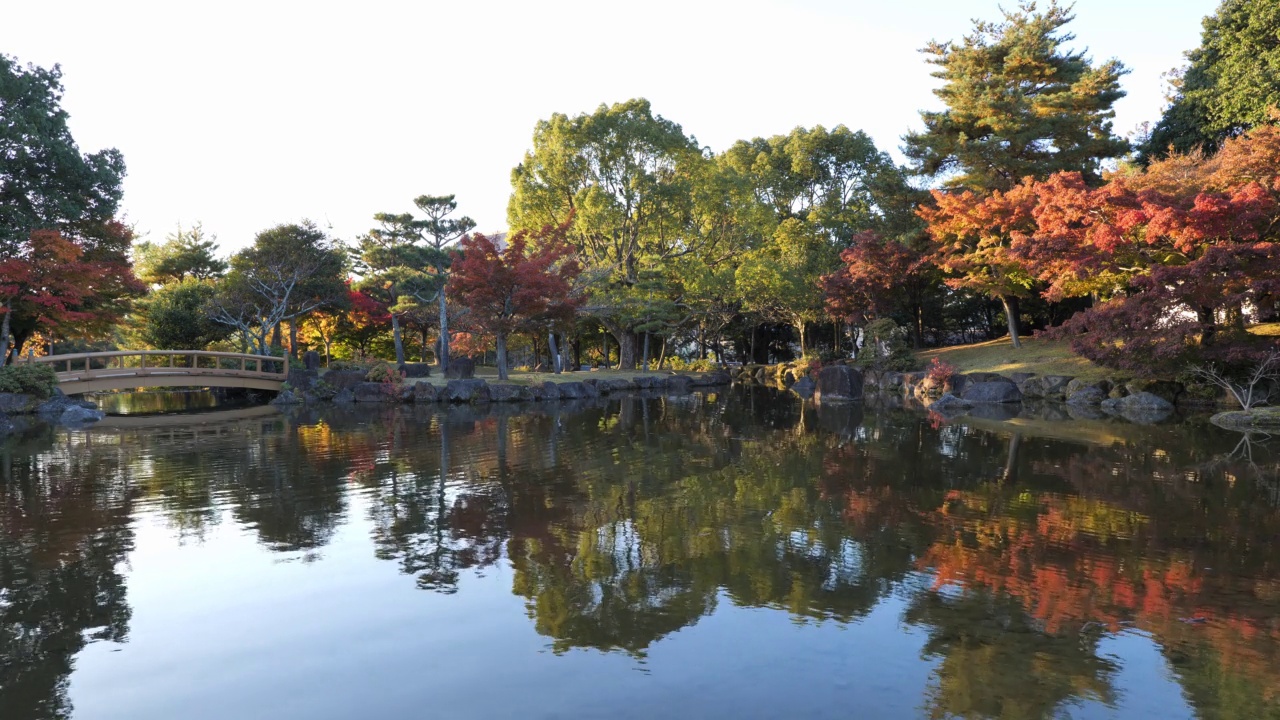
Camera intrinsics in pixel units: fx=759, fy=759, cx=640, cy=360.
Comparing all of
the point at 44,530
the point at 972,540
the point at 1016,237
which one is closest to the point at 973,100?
the point at 1016,237

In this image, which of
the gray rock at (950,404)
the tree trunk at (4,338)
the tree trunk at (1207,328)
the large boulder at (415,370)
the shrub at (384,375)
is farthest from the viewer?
the large boulder at (415,370)

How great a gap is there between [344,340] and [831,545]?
117 ft

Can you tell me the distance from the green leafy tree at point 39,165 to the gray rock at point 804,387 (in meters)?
22.2

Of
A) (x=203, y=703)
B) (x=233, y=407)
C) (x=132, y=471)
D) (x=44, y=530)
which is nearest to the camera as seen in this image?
(x=203, y=703)

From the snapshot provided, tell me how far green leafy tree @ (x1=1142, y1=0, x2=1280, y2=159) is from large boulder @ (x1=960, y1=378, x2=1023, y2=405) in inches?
378

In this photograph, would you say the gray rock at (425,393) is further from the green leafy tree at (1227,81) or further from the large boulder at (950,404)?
the green leafy tree at (1227,81)

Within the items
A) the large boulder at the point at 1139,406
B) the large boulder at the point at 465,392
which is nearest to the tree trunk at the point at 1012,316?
the large boulder at the point at 1139,406

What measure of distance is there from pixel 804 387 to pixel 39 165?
2410 cm

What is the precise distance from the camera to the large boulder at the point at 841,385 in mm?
23531

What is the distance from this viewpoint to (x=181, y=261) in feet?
112

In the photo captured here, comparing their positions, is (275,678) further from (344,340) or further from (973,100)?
(344,340)

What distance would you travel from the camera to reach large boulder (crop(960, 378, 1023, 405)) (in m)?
20.8

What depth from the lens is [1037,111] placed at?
81.9 feet

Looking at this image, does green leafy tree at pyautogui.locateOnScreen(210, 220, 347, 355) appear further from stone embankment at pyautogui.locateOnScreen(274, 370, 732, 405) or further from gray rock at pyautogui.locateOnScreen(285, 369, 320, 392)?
stone embankment at pyautogui.locateOnScreen(274, 370, 732, 405)
